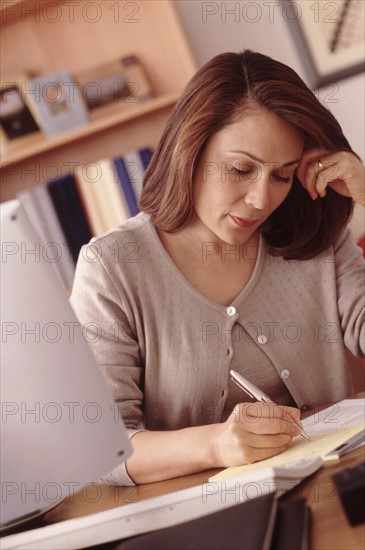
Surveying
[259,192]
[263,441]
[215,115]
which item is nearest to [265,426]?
[263,441]

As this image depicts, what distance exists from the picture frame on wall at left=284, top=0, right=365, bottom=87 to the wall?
0.03 metres

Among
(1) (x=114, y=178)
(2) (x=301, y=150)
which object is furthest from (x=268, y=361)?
(1) (x=114, y=178)

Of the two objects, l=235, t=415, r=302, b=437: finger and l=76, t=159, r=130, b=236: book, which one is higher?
l=76, t=159, r=130, b=236: book

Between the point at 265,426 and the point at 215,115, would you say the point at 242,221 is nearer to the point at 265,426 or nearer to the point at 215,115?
the point at 215,115

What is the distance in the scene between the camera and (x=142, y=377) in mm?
1595

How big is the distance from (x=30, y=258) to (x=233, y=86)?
0.74 meters

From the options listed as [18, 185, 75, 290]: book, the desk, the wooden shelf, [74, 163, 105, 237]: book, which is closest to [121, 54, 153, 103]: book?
the wooden shelf

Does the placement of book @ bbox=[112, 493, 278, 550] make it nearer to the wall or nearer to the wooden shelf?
the wooden shelf

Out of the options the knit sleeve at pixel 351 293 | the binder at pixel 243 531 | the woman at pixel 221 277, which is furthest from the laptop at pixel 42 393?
the knit sleeve at pixel 351 293

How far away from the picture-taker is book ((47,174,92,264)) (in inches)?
99.2

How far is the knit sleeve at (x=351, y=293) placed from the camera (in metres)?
1.71

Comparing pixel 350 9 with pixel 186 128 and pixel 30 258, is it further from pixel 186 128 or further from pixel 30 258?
pixel 30 258

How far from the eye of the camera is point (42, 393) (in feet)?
3.32

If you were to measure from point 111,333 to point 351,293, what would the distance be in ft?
1.79
